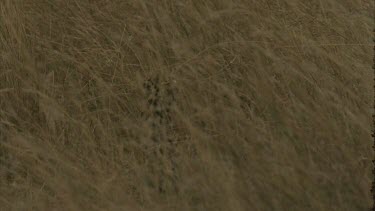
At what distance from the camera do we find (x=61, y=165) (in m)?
2.61

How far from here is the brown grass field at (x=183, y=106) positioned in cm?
259

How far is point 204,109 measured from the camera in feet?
9.20

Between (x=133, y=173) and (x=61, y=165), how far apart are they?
26 cm

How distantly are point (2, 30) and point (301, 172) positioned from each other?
1399 mm

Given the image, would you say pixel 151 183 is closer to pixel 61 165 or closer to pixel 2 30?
pixel 61 165

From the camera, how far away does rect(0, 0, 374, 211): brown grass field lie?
2586 millimetres

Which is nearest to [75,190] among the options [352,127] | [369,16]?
[352,127]

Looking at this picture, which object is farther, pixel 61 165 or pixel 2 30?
pixel 2 30

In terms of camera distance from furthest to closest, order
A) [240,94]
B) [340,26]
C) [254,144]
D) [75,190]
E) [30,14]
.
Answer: [340,26]
[30,14]
[240,94]
[254,144]
[75,190]

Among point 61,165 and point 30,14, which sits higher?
point 30,14

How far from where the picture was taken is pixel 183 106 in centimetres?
284

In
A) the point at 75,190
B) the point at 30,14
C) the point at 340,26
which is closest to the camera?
the point at 75,190

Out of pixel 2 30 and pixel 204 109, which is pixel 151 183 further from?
pixel 2 30

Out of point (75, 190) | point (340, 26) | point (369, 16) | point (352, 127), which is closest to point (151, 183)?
point (75, 190)
